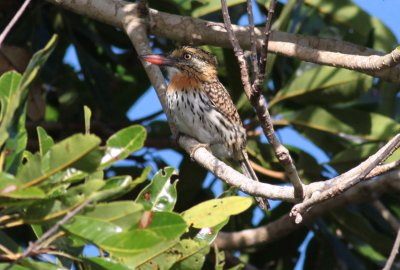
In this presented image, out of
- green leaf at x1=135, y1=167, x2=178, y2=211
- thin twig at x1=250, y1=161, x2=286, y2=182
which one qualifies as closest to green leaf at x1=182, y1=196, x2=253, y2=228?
green leaf at x1=135, y1=167, x2=178, y2=211

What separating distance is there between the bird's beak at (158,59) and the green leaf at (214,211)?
1.41 meters

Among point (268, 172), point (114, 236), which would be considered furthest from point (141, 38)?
point (114, 236)

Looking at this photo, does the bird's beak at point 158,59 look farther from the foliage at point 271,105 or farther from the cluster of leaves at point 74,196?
the cluster of leaves at point 74,196

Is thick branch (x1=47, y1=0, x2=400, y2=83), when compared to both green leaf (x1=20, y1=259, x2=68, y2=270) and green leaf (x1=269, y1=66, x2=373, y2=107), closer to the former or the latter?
green leaf (x1=269, y1=66, x2=373, y2=107)

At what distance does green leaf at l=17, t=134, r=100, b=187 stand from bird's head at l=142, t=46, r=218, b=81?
9.57 feet

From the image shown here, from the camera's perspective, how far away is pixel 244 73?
2.78m

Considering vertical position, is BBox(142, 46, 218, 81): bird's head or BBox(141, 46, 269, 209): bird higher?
BBox(142, 46, 218, 81): bird's head

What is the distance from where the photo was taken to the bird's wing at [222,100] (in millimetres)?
4734

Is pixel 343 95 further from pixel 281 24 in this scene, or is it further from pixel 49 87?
pixel 49 87

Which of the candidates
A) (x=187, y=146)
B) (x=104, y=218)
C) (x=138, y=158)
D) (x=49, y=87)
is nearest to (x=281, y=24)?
(x=187, y=146)

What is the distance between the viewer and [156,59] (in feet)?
14.3

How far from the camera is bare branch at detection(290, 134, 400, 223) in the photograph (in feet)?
8.27

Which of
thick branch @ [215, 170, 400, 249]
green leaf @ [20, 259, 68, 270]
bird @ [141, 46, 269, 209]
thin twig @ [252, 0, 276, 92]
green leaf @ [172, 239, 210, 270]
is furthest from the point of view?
bird @ [141, 46, 269, 209]

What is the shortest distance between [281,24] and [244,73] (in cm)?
176
